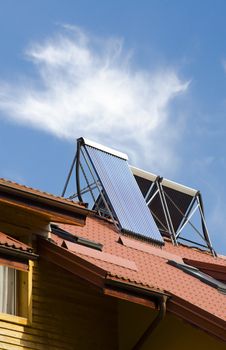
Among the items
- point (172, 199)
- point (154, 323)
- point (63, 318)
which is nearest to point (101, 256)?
point (63, 318)

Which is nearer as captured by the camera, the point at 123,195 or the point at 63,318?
the point at 63,318

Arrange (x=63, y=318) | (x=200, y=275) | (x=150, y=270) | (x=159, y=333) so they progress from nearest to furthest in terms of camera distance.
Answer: (x=63, y=318) < (x=159, y=333) < (x=150, y=270) < (x=200, y=275)

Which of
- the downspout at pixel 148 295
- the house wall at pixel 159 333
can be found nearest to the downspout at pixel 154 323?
the downspout at pixel 148 295

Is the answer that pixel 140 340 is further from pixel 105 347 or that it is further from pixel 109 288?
pixel 109 288

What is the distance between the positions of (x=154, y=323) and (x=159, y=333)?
60cm

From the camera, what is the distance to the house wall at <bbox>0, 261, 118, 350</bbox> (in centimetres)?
1313

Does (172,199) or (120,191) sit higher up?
(172,199)

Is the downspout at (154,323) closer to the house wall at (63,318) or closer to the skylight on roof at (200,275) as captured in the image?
the house wall at (63,318)

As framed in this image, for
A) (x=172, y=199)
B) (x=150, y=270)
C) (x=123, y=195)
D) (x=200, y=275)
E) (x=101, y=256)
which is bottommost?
(x=101, y=256)

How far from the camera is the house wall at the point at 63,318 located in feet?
43.1

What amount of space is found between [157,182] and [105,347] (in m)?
9.02

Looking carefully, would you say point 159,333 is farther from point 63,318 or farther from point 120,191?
point 120,191

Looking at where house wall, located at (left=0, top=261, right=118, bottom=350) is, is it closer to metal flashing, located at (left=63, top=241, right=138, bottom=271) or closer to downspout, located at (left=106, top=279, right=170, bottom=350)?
metal flashing, located at (left=63, top=241, right=138, bottom=271)

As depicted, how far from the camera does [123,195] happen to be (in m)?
19.8
